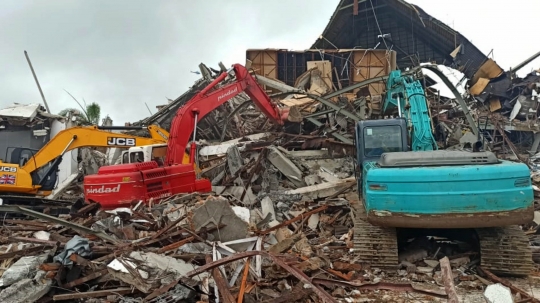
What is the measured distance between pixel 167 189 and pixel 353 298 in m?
5.04

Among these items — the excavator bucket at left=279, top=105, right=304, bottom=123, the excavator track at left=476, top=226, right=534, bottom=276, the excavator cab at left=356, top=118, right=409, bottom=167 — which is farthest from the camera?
the excavator bucket at left=279, top=105, right=304, bottom=123

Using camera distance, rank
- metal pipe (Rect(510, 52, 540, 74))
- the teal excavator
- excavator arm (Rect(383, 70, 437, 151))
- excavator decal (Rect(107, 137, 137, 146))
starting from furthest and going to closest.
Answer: metal pipe (Rect(510, 52, 540, 74))
excavator decal (Rect(107, 137, 137, 146))
excavator arm (Rect(383, 70, 437, 151))
the teal excavator

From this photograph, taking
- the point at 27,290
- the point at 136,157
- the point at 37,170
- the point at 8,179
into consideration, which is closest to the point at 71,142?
the point at 37,170

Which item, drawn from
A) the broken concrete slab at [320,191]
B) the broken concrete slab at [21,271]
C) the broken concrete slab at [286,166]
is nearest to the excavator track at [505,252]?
the broken concrete slab at [320,191]

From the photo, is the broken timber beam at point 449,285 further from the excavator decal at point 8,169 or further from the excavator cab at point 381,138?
the excavator decal at point 8,169

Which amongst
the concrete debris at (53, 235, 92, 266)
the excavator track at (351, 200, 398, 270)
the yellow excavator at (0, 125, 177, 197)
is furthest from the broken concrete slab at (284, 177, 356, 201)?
the concrete debris at (53, 235, 92, 266)

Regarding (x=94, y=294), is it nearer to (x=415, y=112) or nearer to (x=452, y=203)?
(x=452, y=203)

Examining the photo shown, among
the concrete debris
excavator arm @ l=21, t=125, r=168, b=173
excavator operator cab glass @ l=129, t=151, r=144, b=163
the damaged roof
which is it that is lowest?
the concrete debris

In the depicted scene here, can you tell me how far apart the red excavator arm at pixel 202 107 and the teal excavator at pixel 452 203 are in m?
4.60

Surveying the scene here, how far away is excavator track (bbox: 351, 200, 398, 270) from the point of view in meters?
5.93

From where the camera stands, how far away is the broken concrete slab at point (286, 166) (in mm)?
10617

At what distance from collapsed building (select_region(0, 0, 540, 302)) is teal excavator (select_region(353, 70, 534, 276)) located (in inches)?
10.9

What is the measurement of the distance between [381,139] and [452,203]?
7.10 ft

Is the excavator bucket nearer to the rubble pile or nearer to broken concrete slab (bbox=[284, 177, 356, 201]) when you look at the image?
broken concrete slab (bbox=[284, 177, 356, 201])
